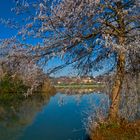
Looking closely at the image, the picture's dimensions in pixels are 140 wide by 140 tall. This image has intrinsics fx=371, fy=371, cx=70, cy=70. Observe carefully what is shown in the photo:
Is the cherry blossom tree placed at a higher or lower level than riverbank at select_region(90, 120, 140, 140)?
higher

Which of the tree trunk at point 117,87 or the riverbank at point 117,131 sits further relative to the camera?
the tree trunk at point 117,87

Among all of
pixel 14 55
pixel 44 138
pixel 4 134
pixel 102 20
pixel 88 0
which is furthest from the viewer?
pixel 4 134

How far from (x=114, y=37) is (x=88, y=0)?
201cm

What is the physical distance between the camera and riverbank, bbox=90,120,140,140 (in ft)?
41.4

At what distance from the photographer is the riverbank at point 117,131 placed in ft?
41.4

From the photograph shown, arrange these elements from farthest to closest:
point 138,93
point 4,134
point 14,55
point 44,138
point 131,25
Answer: point 4,134
point 44,138
point 138,93
point 131,25
point 14,55

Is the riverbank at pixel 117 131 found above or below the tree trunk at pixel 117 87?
below

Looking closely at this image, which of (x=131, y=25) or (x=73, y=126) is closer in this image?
(x=131, y=25)

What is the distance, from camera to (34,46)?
1241 cm

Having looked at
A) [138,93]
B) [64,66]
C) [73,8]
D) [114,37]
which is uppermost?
[73,8]

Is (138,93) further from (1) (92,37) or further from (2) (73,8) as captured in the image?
(2) (73,8)

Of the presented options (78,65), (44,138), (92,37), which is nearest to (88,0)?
(92,37)

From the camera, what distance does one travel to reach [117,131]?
43.3 feet

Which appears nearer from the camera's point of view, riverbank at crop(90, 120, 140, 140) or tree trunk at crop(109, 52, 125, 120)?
riverbank at crop(90, 120, 140, 140)
